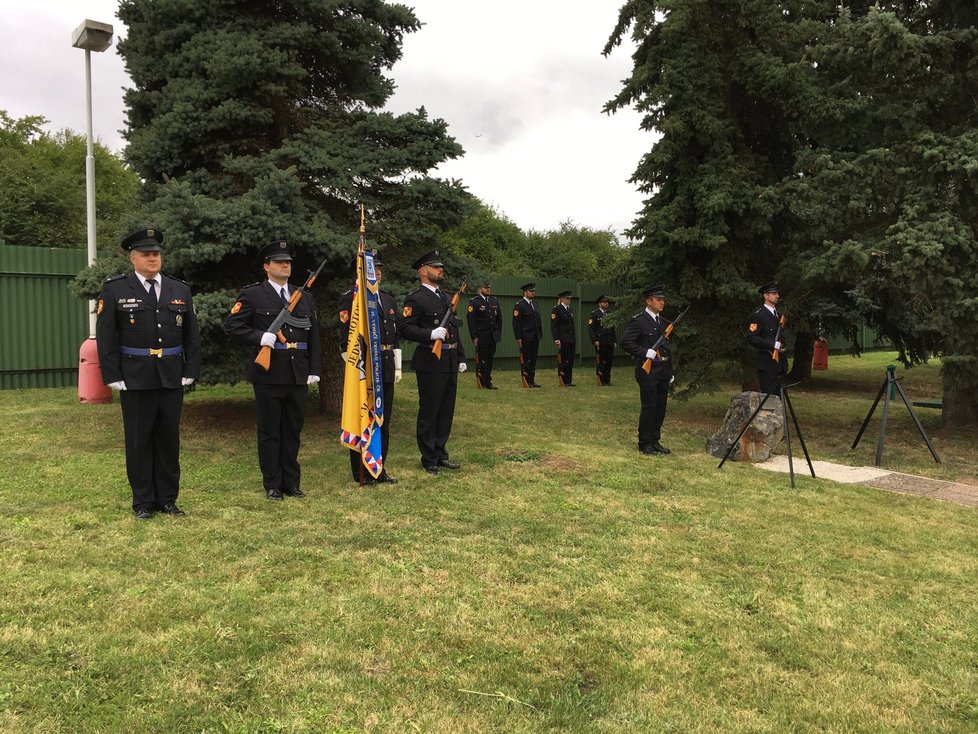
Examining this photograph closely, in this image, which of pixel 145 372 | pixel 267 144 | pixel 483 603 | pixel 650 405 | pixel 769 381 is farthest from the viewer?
pixel 769 381

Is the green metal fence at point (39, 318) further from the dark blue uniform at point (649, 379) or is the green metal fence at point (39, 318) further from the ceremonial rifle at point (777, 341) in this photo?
the ceremonial rifle at point (777, 341)

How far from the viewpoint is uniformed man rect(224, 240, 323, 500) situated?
5.70 m

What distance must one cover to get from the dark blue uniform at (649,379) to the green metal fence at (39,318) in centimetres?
942

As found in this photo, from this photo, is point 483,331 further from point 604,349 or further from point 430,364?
point 430,364

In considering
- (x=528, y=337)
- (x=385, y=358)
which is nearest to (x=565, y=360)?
(x=528, y=337)

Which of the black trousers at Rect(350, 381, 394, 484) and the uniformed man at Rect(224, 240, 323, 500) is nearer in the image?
the uniformed man at Rect(224, 240, 323, 500)

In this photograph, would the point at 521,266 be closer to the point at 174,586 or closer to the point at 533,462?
the point at 533,462

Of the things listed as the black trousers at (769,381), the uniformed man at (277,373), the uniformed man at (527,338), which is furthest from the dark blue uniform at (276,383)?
the uniformed man at (527,338)

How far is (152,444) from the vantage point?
5188 millimetres

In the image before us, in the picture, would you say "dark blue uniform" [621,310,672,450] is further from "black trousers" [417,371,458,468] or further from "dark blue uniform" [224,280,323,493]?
"dark blue uniform" [224,280,323,493]

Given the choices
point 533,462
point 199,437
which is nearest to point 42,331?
point 199,437

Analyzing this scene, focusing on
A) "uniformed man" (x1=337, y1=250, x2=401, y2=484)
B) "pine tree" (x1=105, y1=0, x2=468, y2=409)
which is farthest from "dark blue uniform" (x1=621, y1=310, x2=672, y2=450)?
"uniformed man" (x1=337, y1=250, x2=401, y2=484)

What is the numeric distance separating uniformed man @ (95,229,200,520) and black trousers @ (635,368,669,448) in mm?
4840

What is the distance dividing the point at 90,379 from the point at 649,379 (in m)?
7.82
